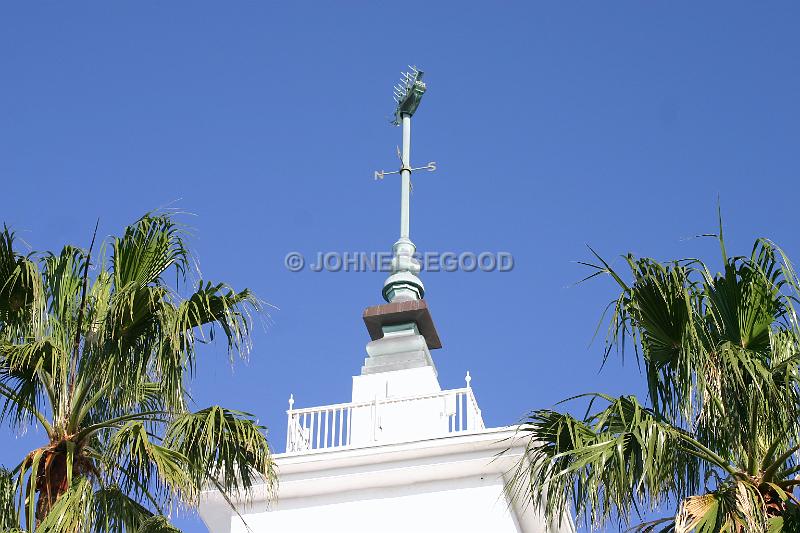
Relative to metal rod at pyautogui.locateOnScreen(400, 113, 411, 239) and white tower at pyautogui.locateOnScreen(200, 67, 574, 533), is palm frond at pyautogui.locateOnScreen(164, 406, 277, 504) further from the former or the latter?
metal rod at pyautogui.locateOnScreen(400, 113, 411, 239)

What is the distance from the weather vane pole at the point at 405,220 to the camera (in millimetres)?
22094

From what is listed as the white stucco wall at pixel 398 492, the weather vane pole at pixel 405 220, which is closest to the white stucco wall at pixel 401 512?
the white stucco wall at pixel 398 492

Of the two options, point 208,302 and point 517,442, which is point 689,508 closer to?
Result: point 208,302

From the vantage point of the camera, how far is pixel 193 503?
1001cm

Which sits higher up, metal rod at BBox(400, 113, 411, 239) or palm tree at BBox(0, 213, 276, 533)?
metal rod at BBox(400, 113, 411, 239)

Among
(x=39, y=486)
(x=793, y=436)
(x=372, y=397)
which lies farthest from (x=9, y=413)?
(x=372, y=397)

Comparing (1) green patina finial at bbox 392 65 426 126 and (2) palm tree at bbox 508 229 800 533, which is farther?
(1) green patina finial at bbox 392 65 426 126

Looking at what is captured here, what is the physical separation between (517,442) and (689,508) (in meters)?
6.56

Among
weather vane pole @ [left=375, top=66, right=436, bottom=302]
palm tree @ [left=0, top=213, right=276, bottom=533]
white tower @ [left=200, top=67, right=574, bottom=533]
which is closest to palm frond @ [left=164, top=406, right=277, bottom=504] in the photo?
palm tree @ [left=0, top=213, right=276, bottom=533]

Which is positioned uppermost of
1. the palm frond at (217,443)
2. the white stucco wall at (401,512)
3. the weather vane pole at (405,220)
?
the weather vane pole at (405,220)

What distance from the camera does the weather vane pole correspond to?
72.5ft

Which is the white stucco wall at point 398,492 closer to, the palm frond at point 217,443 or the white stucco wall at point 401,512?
the white stucco wall at point 401,512

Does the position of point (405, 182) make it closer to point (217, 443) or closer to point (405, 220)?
point (405, 220)

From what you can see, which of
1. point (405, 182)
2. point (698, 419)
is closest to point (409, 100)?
point (405, 182)
